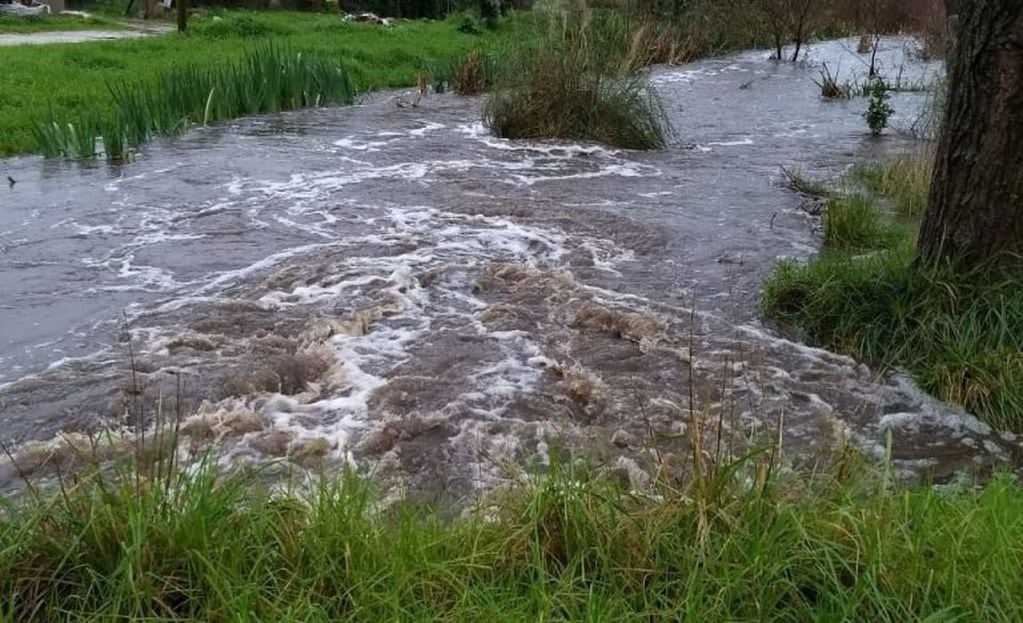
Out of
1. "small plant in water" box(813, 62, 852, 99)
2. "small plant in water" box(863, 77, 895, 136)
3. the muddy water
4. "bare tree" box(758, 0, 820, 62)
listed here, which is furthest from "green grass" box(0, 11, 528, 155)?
"bare tree" box(758, 0, 820, 62)

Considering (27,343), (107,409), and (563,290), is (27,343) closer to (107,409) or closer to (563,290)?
(107,409)

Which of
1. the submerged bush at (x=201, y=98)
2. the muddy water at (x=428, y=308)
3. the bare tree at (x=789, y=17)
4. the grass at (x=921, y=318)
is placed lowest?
the muddy water at (x=428, y=308)

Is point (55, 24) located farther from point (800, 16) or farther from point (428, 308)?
point (428, 308)

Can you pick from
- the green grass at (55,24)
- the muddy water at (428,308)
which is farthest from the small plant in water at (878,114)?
the green grass at (55,24)

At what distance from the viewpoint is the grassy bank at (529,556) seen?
255cm

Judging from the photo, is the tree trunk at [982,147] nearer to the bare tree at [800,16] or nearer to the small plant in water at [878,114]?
the small plant in water at [878,114]

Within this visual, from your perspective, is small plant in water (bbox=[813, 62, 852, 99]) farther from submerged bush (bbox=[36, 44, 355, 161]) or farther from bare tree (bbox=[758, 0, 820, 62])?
submerged bush (bbox=[36, 44, 355, 161])

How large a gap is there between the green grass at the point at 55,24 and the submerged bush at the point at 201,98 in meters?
10.6

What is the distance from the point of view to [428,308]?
6.15m

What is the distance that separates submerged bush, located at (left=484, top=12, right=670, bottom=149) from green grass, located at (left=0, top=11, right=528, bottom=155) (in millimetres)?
2721

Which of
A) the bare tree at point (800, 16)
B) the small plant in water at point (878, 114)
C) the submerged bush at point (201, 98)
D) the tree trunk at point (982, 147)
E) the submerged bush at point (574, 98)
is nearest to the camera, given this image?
the tree trunk at point (982, 147)

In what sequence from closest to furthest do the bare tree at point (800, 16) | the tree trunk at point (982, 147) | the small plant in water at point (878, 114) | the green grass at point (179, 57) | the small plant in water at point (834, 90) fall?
the tree trunk at point (982, 147)
the green grass at point (179, 57)
the small plant in water at point (878, 114)
the small plant in water at point (834, 90)
the bare tree at point (800, 16)

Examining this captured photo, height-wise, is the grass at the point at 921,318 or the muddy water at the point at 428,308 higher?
the grass at the point at 921,318

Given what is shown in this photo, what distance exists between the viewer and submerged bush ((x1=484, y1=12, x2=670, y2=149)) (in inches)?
433
